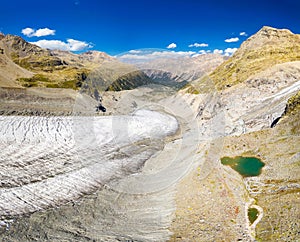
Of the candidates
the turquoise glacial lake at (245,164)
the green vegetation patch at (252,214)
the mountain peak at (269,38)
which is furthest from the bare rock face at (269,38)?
the green vegetation patch at (252,214)

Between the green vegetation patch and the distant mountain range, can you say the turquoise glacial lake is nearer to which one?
the green vegetation patch

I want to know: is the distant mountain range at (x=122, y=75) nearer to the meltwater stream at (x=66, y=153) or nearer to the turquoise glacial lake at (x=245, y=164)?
the meltwater stream at (x=66, y=153)

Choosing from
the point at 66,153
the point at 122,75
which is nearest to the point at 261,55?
the point at 122,75

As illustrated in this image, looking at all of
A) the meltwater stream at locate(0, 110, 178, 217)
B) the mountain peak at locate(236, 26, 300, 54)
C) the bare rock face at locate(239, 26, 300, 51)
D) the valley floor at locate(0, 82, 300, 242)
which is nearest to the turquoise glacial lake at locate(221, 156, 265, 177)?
the valley floor at locate(0, 82, 300, 242)

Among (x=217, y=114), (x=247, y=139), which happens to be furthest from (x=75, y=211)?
(x=217, y=114)

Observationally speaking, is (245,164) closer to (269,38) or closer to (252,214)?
(252,214)

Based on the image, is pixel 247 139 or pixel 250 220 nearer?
pixel 250 220

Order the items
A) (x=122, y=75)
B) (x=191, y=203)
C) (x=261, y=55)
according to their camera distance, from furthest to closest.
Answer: (x=261, y=55) < (x=122, y=75) < (x=191, y=203)

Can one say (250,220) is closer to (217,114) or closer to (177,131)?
(177,131)

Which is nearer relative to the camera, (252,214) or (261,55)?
(252,214)
